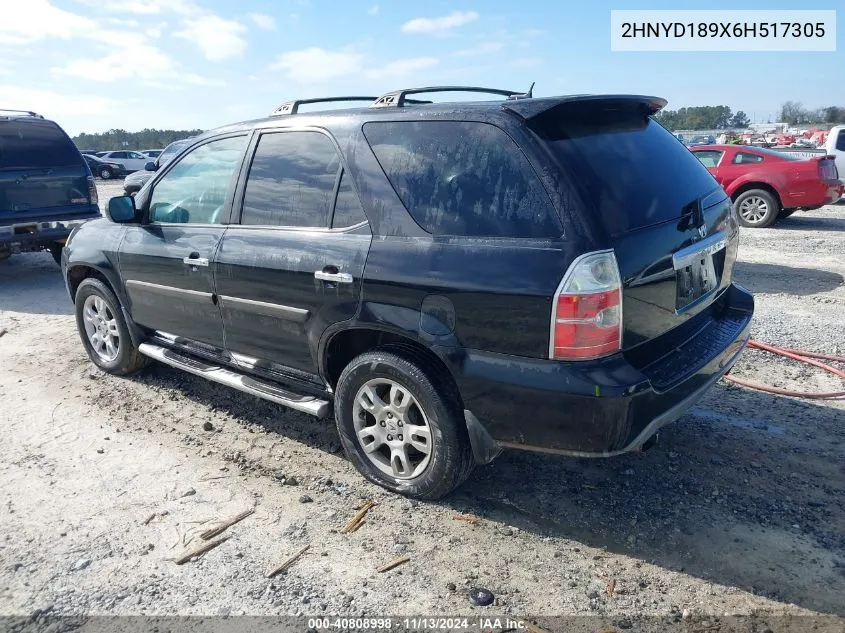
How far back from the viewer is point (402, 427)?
125 inches

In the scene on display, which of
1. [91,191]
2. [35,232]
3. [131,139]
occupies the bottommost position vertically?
[35,232]

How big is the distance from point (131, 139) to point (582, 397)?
8013 centimetres

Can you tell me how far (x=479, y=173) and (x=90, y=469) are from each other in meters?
2.76

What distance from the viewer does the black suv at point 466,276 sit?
8.55 feet

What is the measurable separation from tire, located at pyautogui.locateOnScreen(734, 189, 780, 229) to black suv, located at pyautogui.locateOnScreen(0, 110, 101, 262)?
11088 mm

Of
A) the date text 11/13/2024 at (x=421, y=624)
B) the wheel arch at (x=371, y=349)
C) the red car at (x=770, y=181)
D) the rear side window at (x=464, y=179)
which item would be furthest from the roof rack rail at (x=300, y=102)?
the red car at (x=770, y=181)

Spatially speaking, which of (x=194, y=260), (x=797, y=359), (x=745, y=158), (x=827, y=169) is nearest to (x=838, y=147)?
(x=827, y=169)

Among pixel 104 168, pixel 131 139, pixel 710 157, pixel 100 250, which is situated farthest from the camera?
pixel 131 139

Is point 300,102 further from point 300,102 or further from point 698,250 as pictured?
point 698,250

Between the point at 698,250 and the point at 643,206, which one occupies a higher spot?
the point at 643,206

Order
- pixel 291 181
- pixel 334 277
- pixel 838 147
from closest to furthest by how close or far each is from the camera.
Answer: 1. pixel 334 277
2. pixel 291 181
3. pixel 838 147

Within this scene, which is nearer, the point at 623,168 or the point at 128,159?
the point at 623,168

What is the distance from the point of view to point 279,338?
358cm

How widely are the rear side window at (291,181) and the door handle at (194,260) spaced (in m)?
0.36
